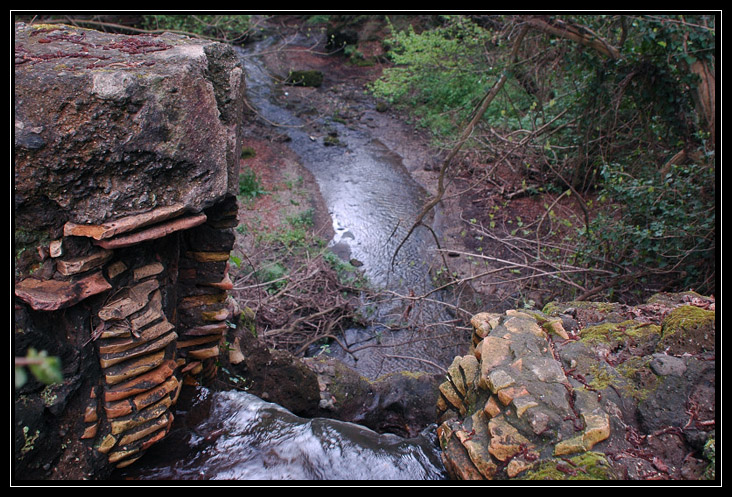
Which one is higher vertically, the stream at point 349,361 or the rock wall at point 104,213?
the rock wall at point 104,213

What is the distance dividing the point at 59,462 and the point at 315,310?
13.8ft

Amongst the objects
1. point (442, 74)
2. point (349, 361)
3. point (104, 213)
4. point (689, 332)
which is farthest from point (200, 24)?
point (689, 332)

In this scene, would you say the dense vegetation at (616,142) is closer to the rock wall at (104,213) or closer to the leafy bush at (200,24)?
the leafy bush at (200,24)

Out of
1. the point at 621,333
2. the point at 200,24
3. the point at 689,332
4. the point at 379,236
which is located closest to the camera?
the point at 689,332

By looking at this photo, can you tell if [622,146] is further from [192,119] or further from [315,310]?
[192,119]

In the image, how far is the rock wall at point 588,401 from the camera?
2.21 meters

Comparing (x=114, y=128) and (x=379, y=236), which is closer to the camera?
(x=114, y=128)

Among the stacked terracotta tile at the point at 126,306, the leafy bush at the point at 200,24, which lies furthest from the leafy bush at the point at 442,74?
the stacked terracotta tile at the point at 126,306

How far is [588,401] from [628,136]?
17.8 ft

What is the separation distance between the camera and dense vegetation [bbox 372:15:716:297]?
4801 mm

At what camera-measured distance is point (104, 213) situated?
7.47 ft

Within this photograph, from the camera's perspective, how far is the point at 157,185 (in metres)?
2.41

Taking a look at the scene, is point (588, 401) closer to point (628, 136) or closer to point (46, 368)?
point (46, 368)
